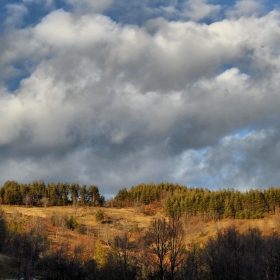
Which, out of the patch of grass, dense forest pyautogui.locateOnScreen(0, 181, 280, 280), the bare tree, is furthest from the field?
the bare tree

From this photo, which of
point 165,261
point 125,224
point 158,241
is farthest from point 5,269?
point 125,224

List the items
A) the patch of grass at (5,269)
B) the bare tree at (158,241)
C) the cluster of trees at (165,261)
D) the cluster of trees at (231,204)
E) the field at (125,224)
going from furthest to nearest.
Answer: the cluster of trees at (231,204)
the field at (125,224)
the patch of grass at (5,269)
the cluster of trees at (165,261)
the bare tree at (158,241)

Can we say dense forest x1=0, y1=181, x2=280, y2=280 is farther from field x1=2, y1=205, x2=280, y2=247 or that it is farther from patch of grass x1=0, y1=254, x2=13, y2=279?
field x1=2, y1=205, x2=280, y2=247

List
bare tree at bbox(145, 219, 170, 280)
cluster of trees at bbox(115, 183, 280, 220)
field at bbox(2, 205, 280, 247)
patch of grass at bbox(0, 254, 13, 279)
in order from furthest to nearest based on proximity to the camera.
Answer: cluster of trees at bbox(115, 183, 280, 220)
field at bbox(2, 205, 280, 247)
patch of grass at bbox(0, 254, 13, 279)
bare tree at bbox(145, 219, 170, 280)

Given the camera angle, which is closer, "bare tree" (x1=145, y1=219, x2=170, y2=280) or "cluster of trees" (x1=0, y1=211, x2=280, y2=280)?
"bare tree" (x1=145, y1=219, x2=170, y2=280)

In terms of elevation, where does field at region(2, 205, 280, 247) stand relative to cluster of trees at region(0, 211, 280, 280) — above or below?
above

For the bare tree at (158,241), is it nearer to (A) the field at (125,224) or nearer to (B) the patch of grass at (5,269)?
(B) the patch of grass at (5,269)

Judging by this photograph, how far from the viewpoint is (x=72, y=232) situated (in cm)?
13950

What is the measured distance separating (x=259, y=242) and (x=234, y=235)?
860 centimetres

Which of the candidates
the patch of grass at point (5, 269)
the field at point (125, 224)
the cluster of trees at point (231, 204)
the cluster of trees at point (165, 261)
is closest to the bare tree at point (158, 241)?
the cluster of trees at point (165, 261)

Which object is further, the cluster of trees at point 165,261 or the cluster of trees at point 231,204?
the cluster of trees at point 231,204

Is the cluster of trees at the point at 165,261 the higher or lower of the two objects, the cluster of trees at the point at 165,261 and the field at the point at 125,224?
the lower

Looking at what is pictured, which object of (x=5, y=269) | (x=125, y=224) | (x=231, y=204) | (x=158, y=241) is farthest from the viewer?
(x=231, y=204)

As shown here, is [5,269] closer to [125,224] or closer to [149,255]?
[149,255]
